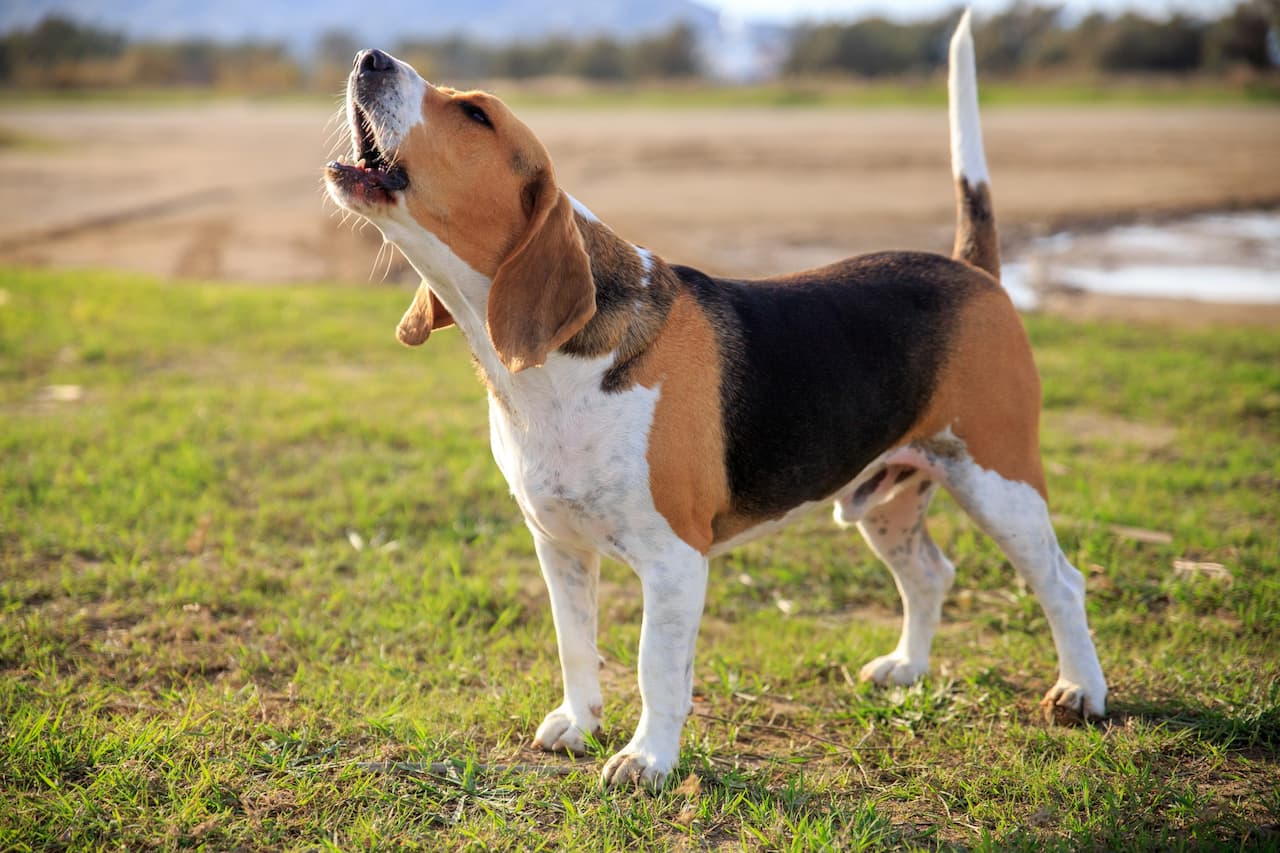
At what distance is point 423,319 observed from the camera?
3979 mm

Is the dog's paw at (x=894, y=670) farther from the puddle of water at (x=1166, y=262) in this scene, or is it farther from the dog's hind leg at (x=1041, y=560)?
the puddle of water at (x=1166, y=262)

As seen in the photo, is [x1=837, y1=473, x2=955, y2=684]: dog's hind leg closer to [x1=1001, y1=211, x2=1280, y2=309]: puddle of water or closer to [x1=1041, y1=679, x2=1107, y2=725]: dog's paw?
[x1=1041, y1=679, x2=1107, y2=725]: dog's paw

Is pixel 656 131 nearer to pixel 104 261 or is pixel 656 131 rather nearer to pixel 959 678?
pixel 104 261

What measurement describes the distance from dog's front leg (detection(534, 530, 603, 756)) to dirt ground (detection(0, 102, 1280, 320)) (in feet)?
23.0

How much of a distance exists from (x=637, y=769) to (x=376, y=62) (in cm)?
246

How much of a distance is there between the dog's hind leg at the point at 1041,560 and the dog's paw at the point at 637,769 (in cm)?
155

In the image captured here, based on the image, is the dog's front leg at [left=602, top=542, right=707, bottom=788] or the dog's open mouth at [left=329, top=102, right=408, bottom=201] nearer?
the dog's open mouth at [left=329, top=102, right=408, bottom=201]

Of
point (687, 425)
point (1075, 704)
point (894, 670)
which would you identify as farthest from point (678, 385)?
point (1075, 704)

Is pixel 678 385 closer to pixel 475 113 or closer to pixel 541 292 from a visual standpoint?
pixel 541 292

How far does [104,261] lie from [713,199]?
29.7ft

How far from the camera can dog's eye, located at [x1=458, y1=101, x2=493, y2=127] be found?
11.0ft

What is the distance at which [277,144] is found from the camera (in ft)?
91.6

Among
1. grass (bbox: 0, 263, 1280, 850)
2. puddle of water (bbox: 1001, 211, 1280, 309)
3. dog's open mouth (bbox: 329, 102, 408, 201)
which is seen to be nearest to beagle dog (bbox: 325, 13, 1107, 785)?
dog's open mouth (bbox: 329, 102, 408, 201)

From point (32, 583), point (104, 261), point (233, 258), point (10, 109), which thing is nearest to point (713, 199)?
point (233, 258)
